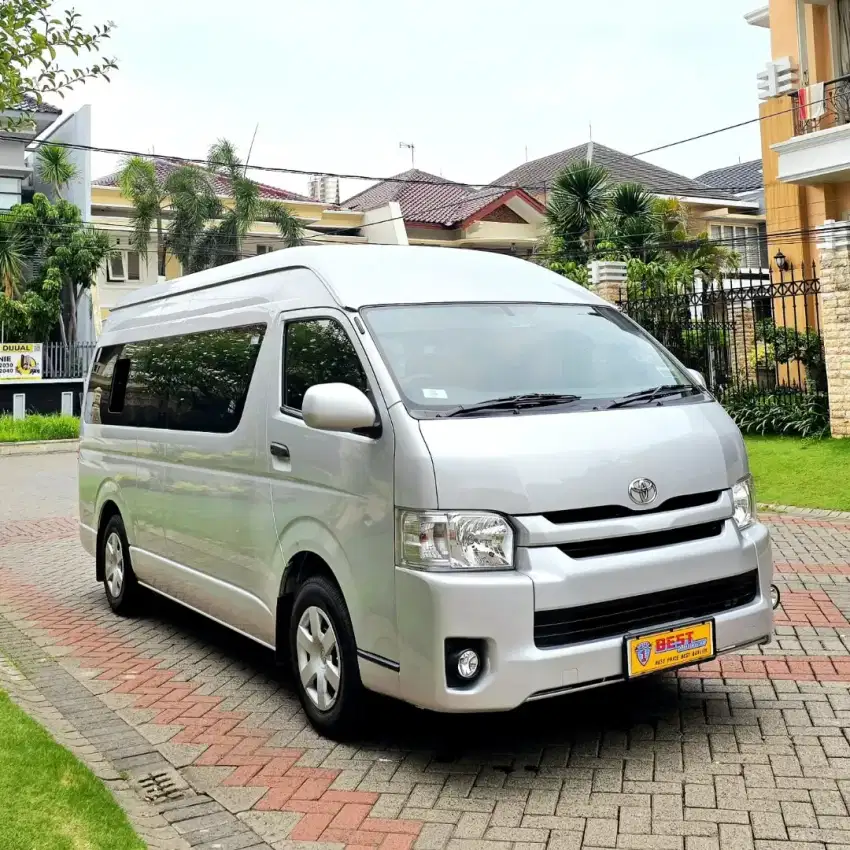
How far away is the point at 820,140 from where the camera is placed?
68.5ft

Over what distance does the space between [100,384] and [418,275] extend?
156 inches

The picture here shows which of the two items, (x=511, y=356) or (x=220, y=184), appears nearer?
(x=511, y=356)

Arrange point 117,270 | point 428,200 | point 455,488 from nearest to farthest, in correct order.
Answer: point 455,488, point 117,270, point 428,200

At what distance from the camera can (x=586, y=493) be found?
4242 mm

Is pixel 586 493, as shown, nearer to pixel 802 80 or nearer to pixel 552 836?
pixel 552 836

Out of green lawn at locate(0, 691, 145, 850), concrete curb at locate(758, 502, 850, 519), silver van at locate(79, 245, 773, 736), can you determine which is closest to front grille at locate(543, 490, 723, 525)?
silver van at locate(79, 245, 773, 736)

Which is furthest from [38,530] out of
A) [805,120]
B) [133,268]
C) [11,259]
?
[133,268]

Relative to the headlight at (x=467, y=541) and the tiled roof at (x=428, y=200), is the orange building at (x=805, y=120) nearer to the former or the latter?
the headlight at (x=467, y=541)

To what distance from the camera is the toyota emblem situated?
4.35 meters

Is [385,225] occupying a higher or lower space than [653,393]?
higher

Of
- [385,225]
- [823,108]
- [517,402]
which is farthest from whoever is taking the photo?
[385,225]

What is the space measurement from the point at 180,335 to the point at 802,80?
19.7m

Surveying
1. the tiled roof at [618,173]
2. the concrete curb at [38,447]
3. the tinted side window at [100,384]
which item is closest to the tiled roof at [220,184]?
the tiled roof at [618,173]

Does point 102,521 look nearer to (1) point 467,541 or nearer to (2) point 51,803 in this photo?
(2) point 51,803
